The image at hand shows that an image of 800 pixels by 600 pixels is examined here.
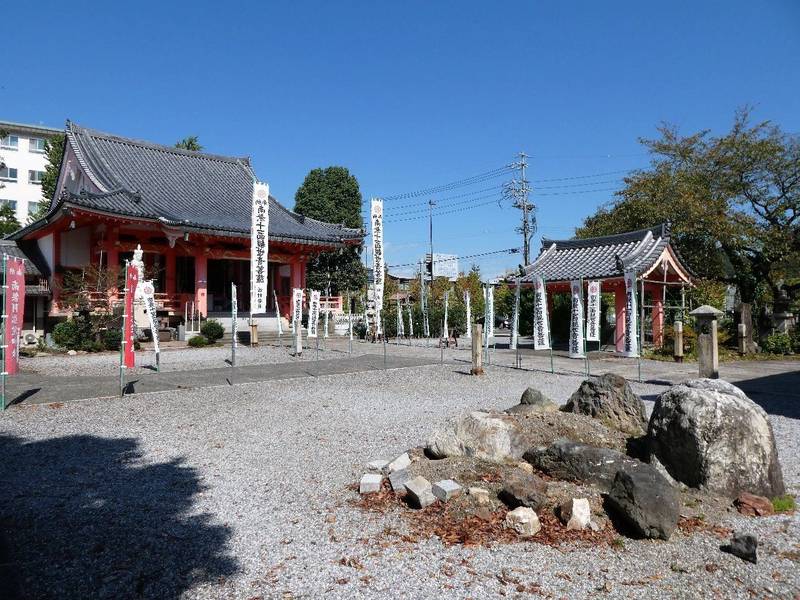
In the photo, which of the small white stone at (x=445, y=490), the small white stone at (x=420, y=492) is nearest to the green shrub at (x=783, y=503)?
the small white stone at (x=445, y=490)

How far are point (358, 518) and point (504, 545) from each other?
3.80 feet

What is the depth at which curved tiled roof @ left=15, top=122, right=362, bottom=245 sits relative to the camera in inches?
798

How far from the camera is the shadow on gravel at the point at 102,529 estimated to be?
3312 mm

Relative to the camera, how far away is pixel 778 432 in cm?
714

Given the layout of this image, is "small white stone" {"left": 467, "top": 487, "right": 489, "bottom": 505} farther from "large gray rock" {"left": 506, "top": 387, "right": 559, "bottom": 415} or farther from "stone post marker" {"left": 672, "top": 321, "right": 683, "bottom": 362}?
"stone post marker" {"left": 672, "top": 321, "right": 683, "bottom": 362}

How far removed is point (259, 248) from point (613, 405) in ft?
48.3

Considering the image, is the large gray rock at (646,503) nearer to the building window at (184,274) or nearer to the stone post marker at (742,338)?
the stone post marker at (742,338)

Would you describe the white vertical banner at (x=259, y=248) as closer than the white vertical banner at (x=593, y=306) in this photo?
No

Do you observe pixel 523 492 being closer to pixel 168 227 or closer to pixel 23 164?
pixel 168 227

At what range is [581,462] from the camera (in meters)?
4.79

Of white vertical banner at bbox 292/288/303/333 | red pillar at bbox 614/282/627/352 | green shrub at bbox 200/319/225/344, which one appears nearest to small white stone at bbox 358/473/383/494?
white vertical banner at bbox 292/288/303/333

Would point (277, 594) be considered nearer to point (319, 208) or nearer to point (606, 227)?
point (606, 227)

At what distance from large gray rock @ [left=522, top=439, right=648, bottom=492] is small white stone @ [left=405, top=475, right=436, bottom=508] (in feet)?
3.78

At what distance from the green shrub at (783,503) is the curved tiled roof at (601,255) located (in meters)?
12.8
